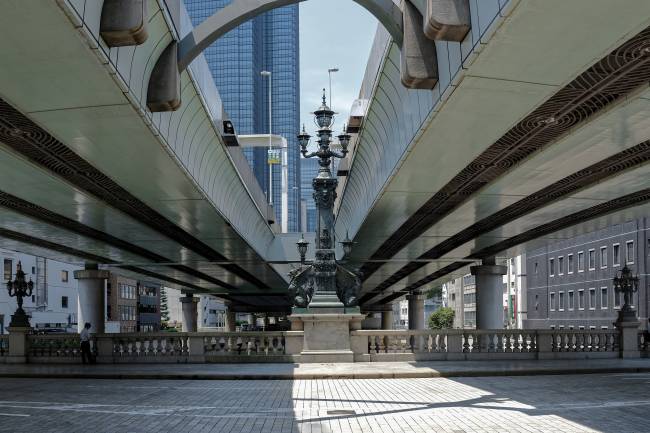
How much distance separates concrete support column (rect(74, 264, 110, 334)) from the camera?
42.5 metres

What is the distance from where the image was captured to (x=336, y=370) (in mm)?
22828

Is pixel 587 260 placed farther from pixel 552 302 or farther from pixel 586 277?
pixel 552 302

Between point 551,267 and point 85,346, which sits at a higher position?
point 551,267

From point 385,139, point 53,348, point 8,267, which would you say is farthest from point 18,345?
point 8,267

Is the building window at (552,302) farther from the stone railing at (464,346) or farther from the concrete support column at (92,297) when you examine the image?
the stone railing at (464,346)

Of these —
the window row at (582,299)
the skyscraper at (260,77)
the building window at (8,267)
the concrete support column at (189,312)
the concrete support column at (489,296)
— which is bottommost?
the concrete support column at (189,312)

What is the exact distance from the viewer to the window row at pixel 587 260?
6203cm

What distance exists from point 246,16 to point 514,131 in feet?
21.4

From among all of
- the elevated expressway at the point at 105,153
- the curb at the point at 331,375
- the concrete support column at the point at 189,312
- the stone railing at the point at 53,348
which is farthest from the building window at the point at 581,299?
the stone railing at the point at 53,348

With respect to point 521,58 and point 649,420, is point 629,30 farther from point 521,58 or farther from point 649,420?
point 649,420

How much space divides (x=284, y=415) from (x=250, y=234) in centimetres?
2442

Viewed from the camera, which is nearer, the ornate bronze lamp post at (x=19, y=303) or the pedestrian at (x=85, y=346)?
the pedestrian at (x=85, y=346)

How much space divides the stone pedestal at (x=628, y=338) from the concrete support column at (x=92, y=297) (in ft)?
83.3

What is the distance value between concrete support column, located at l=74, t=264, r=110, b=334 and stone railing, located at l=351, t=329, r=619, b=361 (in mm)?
19637
